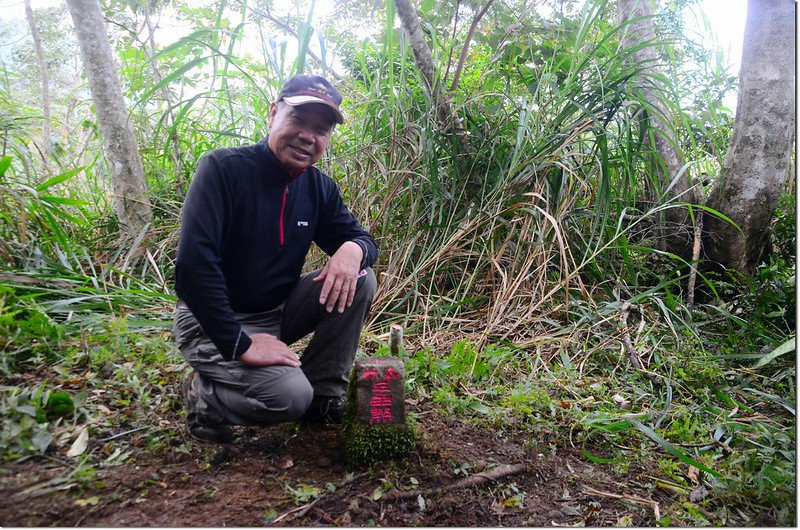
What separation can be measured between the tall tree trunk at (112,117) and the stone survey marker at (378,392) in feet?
7.32

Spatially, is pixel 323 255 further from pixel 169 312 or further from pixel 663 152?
pixel 663 152

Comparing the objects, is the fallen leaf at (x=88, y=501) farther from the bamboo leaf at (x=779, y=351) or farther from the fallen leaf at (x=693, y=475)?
the bamboo leaf at (x=779, y=351)

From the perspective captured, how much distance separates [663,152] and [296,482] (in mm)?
2936

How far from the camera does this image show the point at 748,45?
270 cm

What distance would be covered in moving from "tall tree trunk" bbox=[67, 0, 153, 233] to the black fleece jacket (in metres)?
1.77

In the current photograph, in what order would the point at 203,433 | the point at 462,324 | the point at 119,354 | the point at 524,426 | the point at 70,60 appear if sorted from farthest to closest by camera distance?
the point at 70,60
the point at 462,324
the point at 119,354
the point at 524,426
the point at 203,433

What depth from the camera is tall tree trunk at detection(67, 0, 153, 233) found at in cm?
289

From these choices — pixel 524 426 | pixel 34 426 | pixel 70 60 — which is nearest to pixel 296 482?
pixel 34 426

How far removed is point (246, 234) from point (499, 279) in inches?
60.1

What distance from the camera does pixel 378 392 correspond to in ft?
4.80

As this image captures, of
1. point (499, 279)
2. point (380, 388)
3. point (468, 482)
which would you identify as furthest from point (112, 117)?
point (468, 482)

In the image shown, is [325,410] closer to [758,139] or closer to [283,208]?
[283,208]

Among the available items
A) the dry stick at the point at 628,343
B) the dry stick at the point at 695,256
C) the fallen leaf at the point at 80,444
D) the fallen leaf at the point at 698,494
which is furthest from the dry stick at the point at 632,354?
the fallen leaf at the point at 80,444

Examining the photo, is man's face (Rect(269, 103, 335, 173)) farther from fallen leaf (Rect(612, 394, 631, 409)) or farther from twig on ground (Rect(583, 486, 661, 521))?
fallen leaf (Rect(612, 394, 631, 409))
